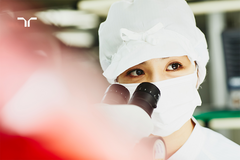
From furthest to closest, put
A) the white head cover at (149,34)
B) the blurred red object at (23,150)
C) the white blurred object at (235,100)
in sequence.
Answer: the white blurred object at (235,100) < the white head cover at (149,34) < the blurred red object at (23,150)

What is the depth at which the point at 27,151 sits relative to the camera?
27 centimetres

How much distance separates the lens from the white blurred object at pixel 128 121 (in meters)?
0.37

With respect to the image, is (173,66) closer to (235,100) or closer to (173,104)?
(173,104)

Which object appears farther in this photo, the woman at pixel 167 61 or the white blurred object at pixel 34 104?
the woman at pixel 167 61

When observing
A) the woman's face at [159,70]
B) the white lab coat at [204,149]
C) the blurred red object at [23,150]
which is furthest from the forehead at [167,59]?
the blurred red object at [23,150]

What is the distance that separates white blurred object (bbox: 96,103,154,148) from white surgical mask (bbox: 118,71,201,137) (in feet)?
0.86

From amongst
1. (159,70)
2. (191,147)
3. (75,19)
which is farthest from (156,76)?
(75,19)

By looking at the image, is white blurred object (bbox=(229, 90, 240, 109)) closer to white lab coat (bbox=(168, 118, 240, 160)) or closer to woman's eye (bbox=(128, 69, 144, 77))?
white lab coat (bbox=(168, 118, 240, 160))

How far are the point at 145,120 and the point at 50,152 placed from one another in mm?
200

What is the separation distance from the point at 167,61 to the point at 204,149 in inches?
12.1

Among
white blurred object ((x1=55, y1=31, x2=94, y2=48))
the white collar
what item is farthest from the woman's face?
white blurred object ((x1=55, y1=31, x2=94, y2=48))

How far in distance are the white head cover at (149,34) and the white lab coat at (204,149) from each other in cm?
23

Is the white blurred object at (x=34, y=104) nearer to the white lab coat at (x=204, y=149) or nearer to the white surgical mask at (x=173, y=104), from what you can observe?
the white surgical mask at (x=173, y=104)

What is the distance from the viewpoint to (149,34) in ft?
2.24
